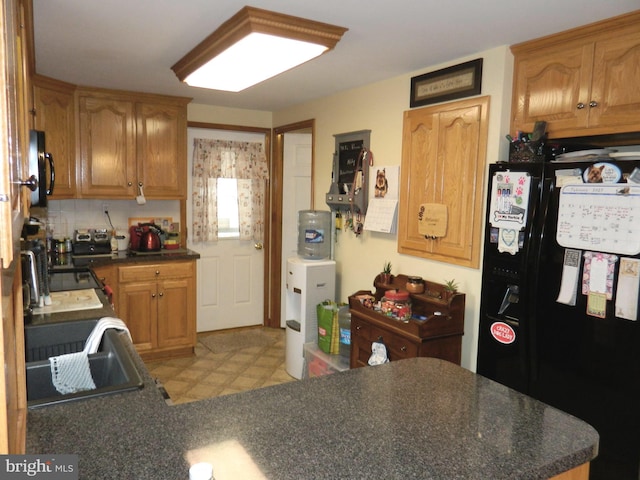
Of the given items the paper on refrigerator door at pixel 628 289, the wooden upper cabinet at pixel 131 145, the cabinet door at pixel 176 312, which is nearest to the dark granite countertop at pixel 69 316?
the cabinet door at pixel 176 312

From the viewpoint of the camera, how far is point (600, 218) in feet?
6.69

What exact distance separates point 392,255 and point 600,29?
6.03ft

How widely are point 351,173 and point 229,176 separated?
1588 mm

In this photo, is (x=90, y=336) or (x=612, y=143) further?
(x=612, y=143)

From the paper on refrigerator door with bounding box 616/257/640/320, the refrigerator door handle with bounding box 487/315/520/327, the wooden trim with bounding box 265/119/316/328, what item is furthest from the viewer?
the wooden trim with bounding box 265/119/316/328

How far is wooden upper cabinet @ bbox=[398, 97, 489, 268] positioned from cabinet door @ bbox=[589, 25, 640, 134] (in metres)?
0.58

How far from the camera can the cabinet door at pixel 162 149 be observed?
420 centimetres

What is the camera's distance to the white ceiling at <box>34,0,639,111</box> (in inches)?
81.7

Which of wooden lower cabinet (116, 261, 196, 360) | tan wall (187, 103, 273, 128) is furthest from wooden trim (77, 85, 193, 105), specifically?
wooden lower cabinet (116, 261, 196, 360)

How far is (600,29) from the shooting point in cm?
222

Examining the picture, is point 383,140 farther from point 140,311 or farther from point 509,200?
point 140,311

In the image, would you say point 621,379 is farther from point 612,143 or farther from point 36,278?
point 36,278

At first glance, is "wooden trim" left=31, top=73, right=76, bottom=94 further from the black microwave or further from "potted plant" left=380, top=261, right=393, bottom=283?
"potted plant" left=380, top=261, right=393, bottom=283

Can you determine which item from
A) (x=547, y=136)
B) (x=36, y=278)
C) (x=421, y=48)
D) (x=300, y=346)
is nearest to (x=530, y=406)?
(x=547, y=136)
